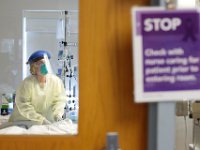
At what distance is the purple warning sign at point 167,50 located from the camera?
0.59 m

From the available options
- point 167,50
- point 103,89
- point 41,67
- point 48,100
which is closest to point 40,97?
point 48,100

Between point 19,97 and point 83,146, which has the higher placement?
point 19,97

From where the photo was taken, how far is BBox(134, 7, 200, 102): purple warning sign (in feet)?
1.94

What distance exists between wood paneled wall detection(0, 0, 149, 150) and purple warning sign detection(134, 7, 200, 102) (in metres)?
0.11

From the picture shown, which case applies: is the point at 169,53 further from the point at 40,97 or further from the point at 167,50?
the point at 40,97

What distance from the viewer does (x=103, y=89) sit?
72 cm

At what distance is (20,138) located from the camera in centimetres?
73

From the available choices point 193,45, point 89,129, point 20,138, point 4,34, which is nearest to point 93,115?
point 89,129

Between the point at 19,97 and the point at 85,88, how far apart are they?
0.33m

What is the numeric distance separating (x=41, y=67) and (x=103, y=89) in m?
0.35

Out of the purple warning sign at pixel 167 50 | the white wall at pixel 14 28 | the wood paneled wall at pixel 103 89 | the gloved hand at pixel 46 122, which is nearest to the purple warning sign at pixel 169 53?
the purple warning sign at pixel 167 50

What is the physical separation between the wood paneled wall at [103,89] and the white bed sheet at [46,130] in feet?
0.10

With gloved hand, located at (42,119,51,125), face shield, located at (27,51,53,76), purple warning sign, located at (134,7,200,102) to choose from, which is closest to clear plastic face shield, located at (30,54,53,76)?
face shield, located at (27,51,53,76)

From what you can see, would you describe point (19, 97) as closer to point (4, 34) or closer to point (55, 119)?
point (55, 119)
